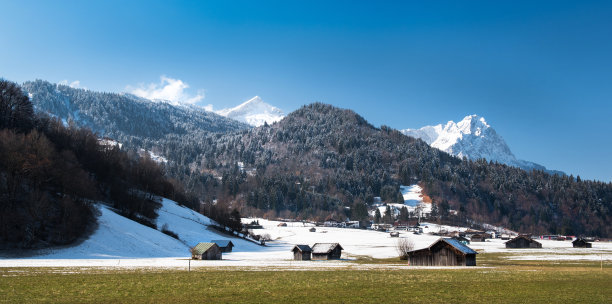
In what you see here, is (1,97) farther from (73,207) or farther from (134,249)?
(134,249)

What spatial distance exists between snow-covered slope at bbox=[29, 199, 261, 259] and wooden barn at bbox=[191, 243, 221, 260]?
4644 mm

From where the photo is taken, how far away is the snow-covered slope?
71.1m

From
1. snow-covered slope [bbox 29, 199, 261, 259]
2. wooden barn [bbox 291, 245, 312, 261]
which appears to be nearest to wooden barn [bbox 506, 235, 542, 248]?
snow-covered slope [bbox 29, 199, 261, 259]

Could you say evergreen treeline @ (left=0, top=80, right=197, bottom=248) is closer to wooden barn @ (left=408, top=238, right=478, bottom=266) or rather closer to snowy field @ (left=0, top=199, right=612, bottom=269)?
snowy field @ (left=0, top=199, right=612, bottom=269)

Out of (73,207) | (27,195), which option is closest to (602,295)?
(73,207)

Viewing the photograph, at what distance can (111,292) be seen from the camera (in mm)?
29250

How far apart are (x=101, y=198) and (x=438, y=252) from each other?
262 ft

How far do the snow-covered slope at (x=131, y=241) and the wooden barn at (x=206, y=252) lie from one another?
464 centimetres

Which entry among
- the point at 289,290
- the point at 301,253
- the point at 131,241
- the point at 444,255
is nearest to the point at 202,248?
the point at 131,241

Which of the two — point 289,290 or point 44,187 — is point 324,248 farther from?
point 289,290

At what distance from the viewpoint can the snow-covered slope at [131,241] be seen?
233ft

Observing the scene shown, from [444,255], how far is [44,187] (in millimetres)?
69514

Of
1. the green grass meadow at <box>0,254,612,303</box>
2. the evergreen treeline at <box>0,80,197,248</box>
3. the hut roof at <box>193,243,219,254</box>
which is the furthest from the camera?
the hut roof at <box>193,243,219,254</box>

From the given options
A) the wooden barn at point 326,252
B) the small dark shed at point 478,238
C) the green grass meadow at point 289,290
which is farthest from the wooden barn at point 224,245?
the small dark shed at point 478,238
